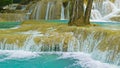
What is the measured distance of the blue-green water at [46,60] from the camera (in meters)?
11.6

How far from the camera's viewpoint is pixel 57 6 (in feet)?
102

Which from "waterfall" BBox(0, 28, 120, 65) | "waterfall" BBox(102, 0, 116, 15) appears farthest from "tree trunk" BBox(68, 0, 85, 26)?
"waterfall" BBox(102, 0, 116, 15)

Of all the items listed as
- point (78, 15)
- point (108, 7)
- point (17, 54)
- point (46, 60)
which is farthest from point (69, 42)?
point (108, 7)

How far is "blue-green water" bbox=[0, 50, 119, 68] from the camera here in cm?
1161

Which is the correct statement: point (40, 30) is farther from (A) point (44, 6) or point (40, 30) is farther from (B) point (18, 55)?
(A) point (44, 6)

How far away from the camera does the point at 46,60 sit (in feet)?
41.1

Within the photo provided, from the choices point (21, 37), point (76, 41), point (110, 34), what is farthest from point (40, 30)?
point (110, 34)

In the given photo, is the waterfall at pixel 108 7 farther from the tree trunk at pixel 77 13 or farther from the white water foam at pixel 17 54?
the white water foam at pixel 17 54

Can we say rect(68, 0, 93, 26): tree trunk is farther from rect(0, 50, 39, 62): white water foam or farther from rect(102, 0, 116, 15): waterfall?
rect(102, 0, 116, 15): waterfall

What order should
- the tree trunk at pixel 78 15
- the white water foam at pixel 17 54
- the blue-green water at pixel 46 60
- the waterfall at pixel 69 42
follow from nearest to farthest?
the blue-green water at pixel 46 60 → the white water foam at pixel 17 54 → the waterfall at pixel 69 42 → the tree trunk at pixel 78 15

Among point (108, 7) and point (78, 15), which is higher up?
point (78, 15)

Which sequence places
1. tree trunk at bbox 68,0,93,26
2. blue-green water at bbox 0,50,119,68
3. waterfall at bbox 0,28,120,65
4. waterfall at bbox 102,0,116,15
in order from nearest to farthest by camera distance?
blue-green water at bbox 0,50,119,68 < waterfall at bbox 0,28,120,65 < tree trunk at bbox 68,0,93,26 < waterfall at bbox 102,0,116,15

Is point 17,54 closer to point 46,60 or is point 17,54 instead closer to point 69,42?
point 46,60

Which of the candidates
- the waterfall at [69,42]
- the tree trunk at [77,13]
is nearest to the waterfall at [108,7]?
the tree trunk at [77,13]
